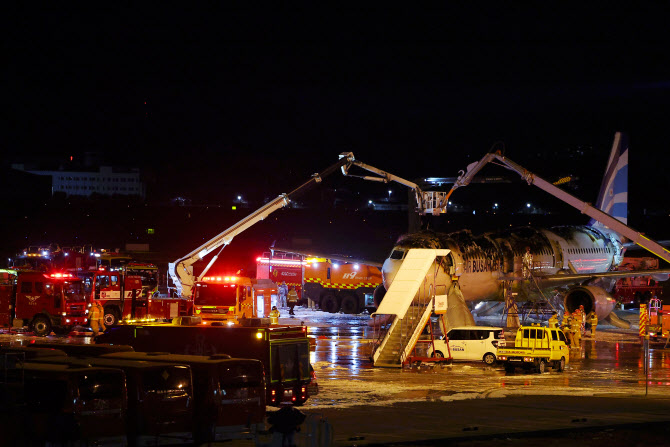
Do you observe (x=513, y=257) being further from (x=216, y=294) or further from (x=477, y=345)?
(x=216, y=294)

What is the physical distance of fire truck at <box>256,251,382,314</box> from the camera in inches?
2079

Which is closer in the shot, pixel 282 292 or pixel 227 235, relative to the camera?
pixel 227 235

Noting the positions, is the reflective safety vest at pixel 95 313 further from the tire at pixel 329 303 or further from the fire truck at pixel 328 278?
the tire at pixel 329 303

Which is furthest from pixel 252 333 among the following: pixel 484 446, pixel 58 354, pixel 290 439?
pixel 290 439

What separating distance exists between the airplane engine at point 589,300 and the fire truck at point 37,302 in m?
24.1

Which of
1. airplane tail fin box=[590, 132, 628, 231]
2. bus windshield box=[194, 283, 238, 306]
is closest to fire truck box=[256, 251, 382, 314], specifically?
airplane tail fin box=[590, 132, 628, 231]

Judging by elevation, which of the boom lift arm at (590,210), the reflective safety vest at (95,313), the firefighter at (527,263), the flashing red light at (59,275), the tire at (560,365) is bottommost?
the tire at (560,365)

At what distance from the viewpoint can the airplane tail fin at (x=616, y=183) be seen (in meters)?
51.1

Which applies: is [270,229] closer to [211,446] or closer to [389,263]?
[389,263]

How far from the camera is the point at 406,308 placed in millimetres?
28734

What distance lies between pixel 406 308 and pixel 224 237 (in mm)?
11410

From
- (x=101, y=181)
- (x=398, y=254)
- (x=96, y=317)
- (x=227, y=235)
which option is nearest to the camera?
(x=398, y=254)

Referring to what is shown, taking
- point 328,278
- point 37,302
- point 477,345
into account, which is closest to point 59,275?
point 37,302

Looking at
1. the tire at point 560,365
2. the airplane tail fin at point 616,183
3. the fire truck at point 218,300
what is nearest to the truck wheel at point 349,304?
the airplane tail fin at point 616,183
